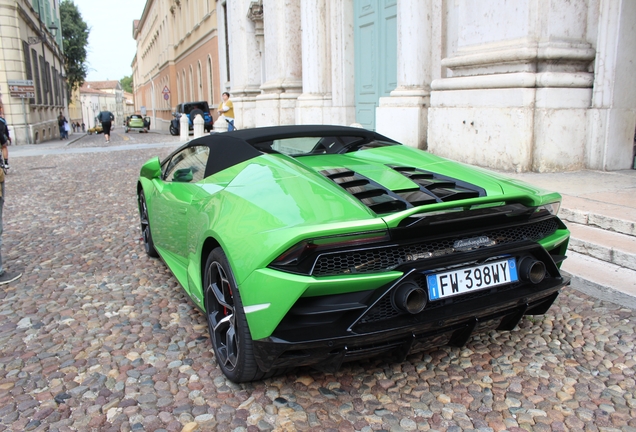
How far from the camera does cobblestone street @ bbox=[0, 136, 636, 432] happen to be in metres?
2.31

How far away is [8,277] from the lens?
4.45 m

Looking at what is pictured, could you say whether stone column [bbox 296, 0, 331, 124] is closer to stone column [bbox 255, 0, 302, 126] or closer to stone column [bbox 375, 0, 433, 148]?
stone column [bbox 255, 0, 302, 126]

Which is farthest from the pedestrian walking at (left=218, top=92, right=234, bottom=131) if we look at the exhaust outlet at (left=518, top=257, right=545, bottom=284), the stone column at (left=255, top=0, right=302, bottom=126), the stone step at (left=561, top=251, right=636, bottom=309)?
the exhaust outlet at (left=518, top=257, right=545, bottom=284)

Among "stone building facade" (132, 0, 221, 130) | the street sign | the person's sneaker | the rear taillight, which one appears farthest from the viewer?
"stone building facade" (132, 0, 221, 130)

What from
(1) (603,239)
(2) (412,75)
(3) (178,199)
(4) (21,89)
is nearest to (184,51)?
(4) (21,89)

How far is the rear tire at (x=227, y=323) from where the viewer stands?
2.40 m

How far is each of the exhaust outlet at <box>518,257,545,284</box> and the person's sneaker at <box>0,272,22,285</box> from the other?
3.85m

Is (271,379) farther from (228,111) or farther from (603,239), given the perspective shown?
(228,111)

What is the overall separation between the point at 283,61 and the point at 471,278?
537 inches

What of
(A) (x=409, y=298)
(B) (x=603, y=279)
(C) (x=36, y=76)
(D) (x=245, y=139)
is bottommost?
(B) (x=603, y=279)

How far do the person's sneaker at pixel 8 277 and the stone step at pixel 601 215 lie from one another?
451cm

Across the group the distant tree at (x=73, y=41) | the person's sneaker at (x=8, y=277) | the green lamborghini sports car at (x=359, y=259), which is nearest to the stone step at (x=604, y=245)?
the green lamborghini sports car at (x=359, y=259)

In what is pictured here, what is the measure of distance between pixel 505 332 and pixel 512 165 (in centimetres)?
370

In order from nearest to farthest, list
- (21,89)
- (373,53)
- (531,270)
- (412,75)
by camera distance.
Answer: (531,270) < (412,75) < (373,53) < (21,89)
